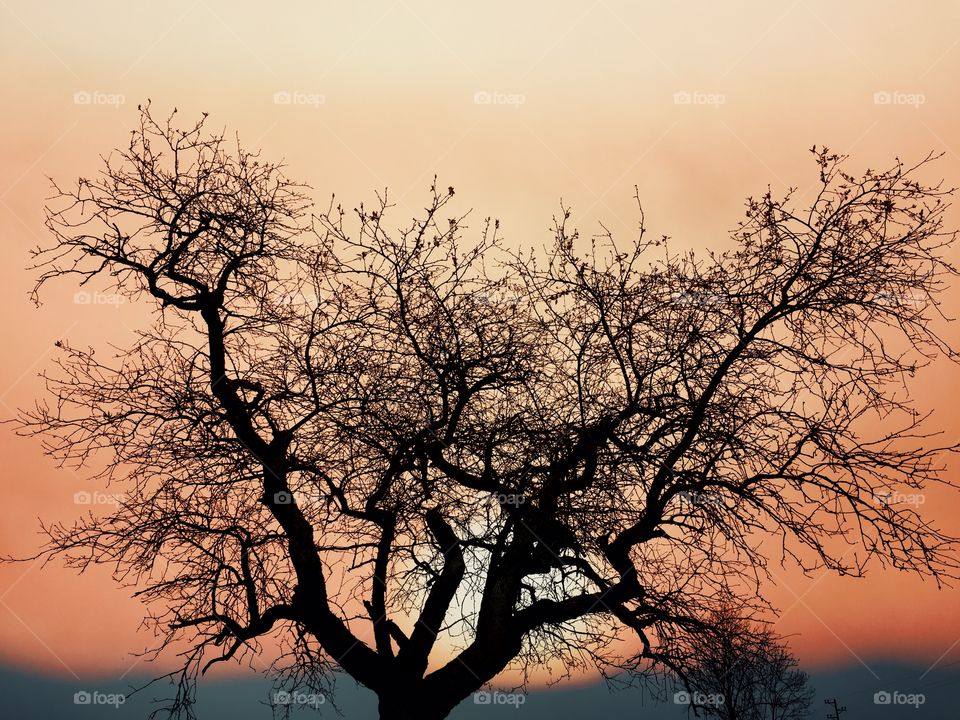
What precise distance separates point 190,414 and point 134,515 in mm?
1372

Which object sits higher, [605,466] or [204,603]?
[605,466]

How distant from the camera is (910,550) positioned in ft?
28.1

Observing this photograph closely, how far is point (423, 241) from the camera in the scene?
9.30 meters

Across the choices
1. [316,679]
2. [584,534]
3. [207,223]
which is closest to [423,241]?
[207,223]

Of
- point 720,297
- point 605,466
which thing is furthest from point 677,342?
point 605,466

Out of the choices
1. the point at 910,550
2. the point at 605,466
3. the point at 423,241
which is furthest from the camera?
the point at 605,466

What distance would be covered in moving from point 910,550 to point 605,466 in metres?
3.19

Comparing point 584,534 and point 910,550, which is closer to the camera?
point 910,550

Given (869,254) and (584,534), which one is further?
(584,534)

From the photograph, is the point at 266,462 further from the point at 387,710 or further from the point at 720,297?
the point at 720,297

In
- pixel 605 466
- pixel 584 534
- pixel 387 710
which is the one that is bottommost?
pixel 387 710

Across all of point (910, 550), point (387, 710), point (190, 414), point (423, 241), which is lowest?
point (387, 710)

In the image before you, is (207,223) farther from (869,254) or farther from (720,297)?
(869,254)

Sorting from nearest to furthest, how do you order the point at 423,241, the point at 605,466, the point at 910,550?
the point at 910,550 → the point at 423,241 → the point at 605,466
